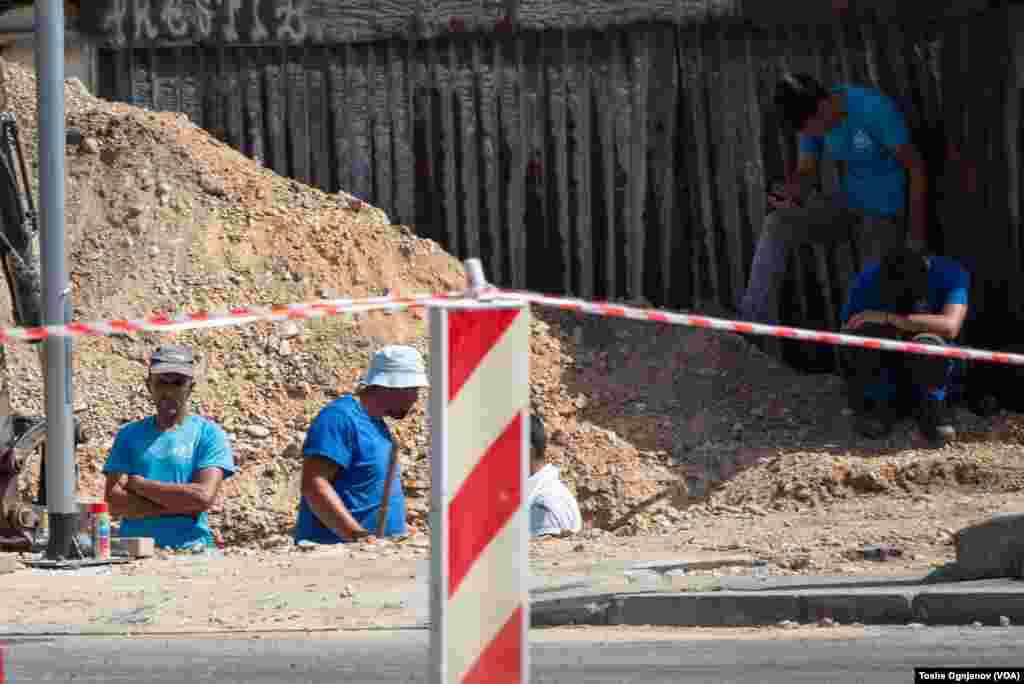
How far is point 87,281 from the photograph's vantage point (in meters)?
14.9

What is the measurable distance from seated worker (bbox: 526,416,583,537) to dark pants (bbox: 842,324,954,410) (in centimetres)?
258

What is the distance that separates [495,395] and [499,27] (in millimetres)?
10056

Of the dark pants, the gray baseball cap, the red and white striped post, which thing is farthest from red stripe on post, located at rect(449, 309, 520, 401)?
the dark pants

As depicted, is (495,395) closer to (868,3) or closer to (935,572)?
(935,572)

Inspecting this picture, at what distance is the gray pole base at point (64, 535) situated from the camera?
34.0 ft

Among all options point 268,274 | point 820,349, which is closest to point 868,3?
point 820,349

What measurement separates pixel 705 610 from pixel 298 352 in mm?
6862

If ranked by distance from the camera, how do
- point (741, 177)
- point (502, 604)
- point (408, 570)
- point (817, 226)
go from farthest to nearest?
point (741, 177) < point (817, 226) < point (408, 570) < point (502, 604)

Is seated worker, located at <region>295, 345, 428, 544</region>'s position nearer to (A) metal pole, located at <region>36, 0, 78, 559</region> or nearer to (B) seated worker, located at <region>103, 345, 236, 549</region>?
(B) seated worker, located at <region>103, 345, 236, 549</region>

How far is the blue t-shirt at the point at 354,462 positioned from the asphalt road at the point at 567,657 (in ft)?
6.69

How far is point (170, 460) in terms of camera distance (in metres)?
10.3

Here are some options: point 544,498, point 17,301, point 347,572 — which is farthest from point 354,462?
point 17,301

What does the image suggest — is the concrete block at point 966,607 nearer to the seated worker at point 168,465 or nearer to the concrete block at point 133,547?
the seated worker at point 168,465

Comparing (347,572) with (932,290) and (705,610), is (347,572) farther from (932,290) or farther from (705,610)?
(932,290)
